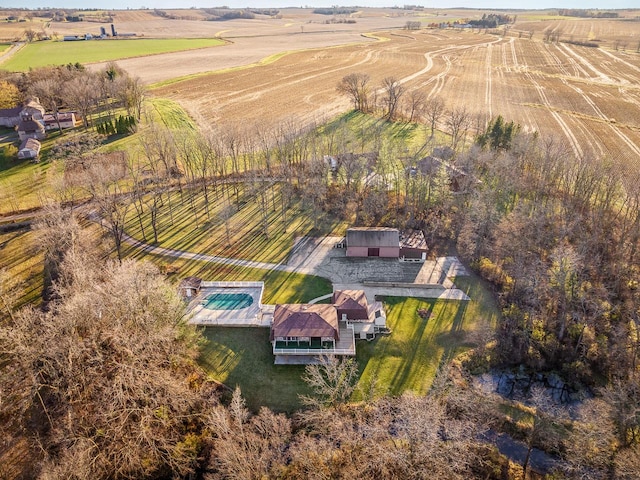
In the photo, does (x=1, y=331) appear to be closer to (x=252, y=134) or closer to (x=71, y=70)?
(x=252, y=134)

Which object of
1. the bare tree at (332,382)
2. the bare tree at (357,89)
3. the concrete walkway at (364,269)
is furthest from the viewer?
the bare tree at (357,89)

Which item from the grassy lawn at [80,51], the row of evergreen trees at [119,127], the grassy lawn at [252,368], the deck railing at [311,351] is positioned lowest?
the grassy lawn at [252,368]

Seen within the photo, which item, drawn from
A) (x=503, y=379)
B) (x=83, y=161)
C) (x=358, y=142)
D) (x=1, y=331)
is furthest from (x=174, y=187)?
(x=503, y=379)

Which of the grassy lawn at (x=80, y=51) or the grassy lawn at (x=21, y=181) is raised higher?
the grassy lawn at (x=80, y=51)

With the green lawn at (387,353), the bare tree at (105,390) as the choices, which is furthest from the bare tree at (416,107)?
the bare tree at (105,390)

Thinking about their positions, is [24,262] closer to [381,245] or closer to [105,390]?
[105,390]

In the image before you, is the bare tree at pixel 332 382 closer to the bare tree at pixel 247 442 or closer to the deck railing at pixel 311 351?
the deck railing at pixel 311 351

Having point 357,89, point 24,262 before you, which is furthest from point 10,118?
point 357,89
